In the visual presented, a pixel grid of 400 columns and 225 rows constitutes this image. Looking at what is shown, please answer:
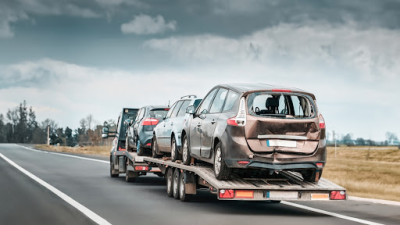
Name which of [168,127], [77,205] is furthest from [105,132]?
[77,205]

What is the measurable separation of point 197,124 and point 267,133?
8.69 feet

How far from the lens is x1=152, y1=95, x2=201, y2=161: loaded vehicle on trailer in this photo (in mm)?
16125

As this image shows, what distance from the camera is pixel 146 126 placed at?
2023 centimetres

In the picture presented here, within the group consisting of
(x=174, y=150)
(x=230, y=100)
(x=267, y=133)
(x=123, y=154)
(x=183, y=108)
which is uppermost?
(x=183, y=108)

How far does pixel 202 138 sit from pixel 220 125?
1.26 meters

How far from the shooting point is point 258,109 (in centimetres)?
1252

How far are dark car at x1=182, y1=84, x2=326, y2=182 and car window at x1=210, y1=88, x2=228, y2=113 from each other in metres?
0.23

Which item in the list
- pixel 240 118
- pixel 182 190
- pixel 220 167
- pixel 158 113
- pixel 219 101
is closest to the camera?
pixel 240 118

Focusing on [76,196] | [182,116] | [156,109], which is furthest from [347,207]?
[156,109]

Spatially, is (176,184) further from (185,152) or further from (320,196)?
(320,196)

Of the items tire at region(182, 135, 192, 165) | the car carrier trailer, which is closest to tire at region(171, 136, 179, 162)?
tire at region(182, 135, 192, 165)

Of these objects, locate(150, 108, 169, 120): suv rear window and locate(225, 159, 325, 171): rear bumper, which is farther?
locate(150, 108, 169, 120): suv rear window

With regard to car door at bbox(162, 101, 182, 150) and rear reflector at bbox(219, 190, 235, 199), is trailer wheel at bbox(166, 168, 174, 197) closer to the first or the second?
car door at bbox(162, 101, 182, 150)

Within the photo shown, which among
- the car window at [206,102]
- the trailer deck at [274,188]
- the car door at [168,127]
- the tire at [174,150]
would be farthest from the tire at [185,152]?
the car door at [168,127]
